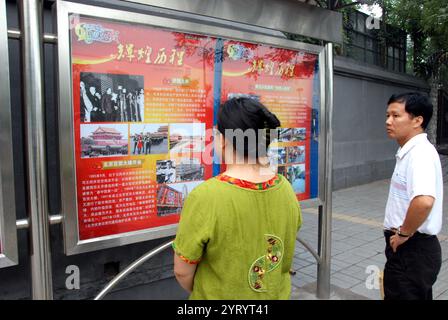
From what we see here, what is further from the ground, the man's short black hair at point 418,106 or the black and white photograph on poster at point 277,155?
the man's short black hair at point 418,106

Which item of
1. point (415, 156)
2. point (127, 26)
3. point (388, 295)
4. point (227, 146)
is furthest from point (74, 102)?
point (388, 295)

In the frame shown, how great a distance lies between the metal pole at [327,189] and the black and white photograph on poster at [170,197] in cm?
116

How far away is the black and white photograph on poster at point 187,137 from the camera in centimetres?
227

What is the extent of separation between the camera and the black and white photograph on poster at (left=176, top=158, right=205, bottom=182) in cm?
232

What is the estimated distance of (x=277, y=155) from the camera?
2.80 m

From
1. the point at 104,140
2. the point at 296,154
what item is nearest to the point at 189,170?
the point at 104,140

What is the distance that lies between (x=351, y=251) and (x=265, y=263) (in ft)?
10.5

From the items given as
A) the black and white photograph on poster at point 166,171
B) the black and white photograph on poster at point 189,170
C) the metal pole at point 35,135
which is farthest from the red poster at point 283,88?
the metal pole at point 35,135

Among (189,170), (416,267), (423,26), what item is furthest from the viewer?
(423,26)

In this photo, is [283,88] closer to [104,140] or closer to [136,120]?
[136,120]

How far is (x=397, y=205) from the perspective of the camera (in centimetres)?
219

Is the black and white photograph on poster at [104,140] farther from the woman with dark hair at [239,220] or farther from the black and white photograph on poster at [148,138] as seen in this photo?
the woman with dark hair at [239,220]

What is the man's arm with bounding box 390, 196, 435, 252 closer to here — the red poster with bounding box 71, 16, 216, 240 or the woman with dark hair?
the woman with dark hair
